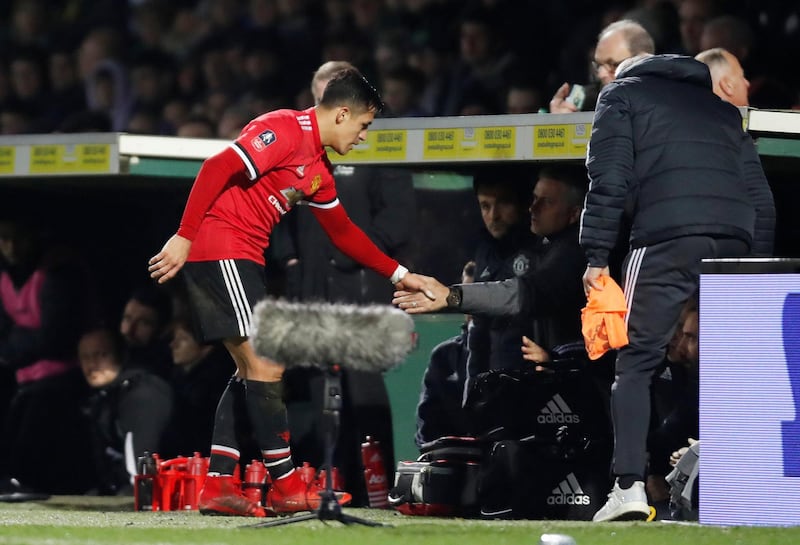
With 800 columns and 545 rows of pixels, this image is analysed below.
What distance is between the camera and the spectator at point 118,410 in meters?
9.05

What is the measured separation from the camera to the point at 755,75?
8.89m

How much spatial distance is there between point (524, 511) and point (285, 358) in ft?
5.94

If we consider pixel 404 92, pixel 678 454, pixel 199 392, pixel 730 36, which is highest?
pixel 404 92

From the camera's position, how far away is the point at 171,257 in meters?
6.59

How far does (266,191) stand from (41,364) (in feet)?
10.4

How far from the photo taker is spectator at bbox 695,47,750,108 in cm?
760

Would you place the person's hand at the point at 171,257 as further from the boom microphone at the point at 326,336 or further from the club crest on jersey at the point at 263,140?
the boom microphone at the point at 326,336

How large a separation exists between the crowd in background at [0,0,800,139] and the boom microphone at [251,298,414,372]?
3559 millimetres

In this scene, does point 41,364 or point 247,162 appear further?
point 41,364

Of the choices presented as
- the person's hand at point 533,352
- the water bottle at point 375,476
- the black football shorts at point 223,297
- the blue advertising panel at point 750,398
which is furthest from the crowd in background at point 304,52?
the black football shorts at point 223,297

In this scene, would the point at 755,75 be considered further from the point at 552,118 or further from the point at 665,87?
the point at 665,87

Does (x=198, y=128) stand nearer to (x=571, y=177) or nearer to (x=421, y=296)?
(x=571, y=177)

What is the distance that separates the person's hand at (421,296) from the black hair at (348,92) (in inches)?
31.5

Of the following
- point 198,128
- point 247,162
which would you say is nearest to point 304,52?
point 198,128
